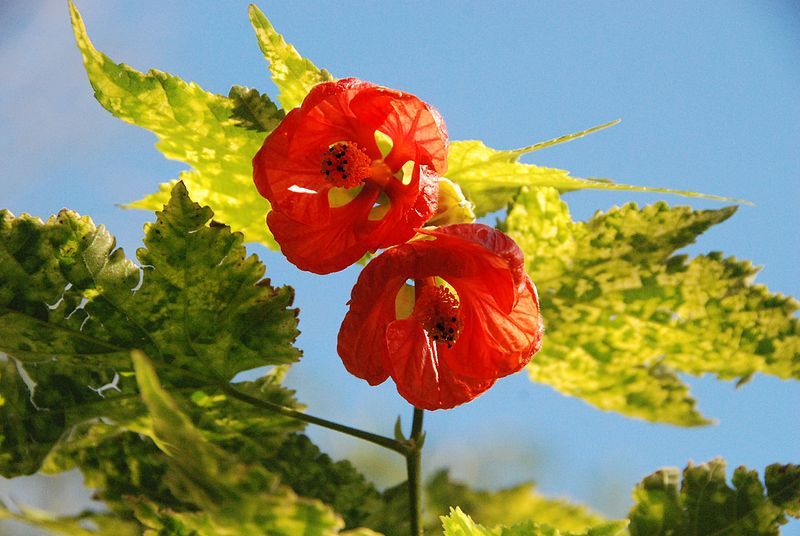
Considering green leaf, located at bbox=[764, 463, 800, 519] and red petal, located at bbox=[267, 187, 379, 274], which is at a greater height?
red petal, located at bbox=[267, 187, 379, 274]

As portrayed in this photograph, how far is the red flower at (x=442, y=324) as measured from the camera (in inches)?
27.3

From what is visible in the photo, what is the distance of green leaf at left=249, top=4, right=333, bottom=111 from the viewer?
0.75 m

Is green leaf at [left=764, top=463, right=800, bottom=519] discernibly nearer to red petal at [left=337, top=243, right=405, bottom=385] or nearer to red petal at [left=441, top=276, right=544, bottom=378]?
red petal at [left=441, top=276, right=544, bottom=378]

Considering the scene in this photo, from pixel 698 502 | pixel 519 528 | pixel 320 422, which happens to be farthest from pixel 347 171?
pixel 698 502

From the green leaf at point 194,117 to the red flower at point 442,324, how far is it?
0.61 ft

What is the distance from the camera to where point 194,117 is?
763 millimetres

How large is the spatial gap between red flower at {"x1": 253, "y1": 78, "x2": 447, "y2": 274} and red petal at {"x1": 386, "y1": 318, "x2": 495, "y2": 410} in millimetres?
88

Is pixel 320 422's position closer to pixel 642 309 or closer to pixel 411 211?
pixel 411 211

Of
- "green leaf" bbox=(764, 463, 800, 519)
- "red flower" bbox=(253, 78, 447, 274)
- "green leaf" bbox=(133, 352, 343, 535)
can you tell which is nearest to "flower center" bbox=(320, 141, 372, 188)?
"red flower" bbox=(253, 78, 447, 274)

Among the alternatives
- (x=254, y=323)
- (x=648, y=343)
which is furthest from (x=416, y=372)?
(x=648, y=343)

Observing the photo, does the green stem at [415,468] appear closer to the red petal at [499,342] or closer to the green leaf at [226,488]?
the red petal at [499,342]

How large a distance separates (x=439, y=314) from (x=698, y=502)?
31 centimetres

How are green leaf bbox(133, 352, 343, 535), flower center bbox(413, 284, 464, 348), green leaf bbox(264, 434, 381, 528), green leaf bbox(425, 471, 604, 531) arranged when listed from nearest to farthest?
1. green leaf bbox(133, 352, 343, 535)
2. flower center bbox(413, 284, 464, 348)
3. green leaf bbox(264, 434, 381, 528)
4. green leaf bbox(425, 471, 604, 531)

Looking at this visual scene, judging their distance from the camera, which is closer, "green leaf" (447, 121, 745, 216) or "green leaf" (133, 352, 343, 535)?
"green leaf" (133, 352, 343, 535)
